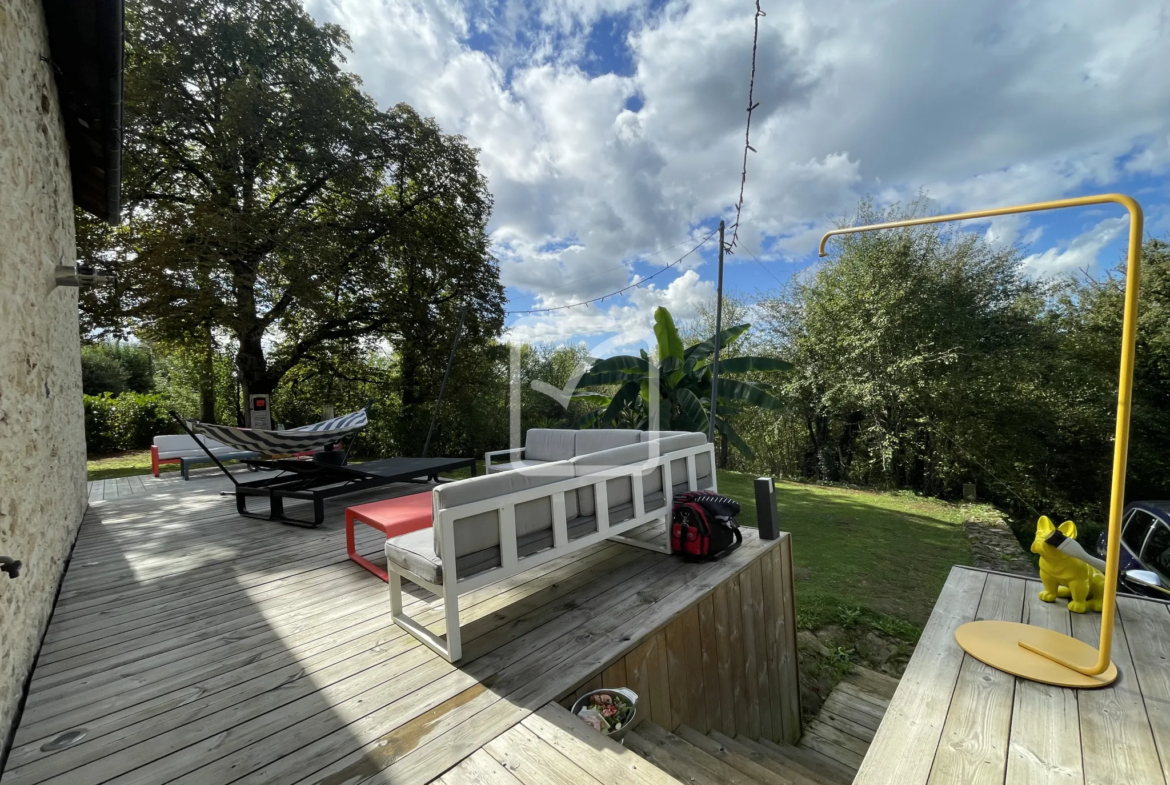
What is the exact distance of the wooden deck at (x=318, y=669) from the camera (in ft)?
5.32

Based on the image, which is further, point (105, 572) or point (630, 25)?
point (630, 25)

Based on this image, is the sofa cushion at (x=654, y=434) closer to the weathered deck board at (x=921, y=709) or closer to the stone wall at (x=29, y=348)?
the weathered deck board at (x=921, y=709)

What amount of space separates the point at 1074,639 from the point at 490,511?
245 centimetres

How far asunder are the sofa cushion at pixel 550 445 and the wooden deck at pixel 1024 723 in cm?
378

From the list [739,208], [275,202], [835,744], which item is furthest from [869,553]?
[275,202]

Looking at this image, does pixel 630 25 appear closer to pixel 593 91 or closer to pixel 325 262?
pixel 593 91

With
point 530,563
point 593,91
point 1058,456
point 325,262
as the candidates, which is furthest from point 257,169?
point 1058,456

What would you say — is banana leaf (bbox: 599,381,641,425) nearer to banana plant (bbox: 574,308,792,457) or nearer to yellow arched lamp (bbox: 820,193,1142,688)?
banana plant (bbox: 574,308,792,457)

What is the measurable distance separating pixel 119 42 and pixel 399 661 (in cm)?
447

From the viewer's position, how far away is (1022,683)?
1576mm

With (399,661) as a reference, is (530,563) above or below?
above

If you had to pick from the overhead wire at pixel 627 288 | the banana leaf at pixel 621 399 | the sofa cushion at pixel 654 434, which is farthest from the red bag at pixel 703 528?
the banana leaf at pixel 621 399

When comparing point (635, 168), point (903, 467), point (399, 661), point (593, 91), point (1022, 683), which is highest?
point (593, 91)

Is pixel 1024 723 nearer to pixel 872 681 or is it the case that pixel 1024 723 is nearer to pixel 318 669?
pixel 872 681
